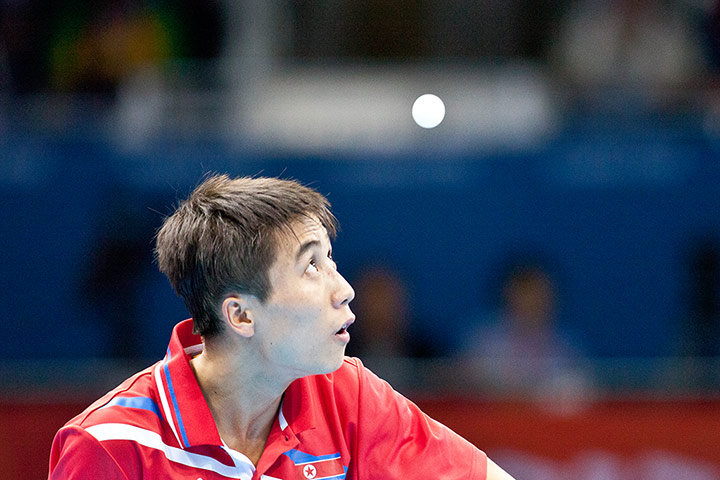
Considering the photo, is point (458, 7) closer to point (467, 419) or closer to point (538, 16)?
point (538, 16)

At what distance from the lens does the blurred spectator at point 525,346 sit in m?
6.12

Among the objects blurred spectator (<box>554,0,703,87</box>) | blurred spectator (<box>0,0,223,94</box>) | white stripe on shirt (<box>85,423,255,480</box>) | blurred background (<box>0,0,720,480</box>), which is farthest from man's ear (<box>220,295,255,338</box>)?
blurred spectator (<box>554,0,703,87</box>)

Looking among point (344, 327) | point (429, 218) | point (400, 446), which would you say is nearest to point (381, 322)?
point (429, 218)

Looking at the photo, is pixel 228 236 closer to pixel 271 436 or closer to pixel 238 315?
pixel 238 315

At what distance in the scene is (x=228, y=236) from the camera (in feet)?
8.65

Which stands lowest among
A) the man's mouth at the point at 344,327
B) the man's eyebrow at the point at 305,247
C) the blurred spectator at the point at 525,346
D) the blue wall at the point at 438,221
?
the blurred spectator at the point at 525,346

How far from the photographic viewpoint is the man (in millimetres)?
2611

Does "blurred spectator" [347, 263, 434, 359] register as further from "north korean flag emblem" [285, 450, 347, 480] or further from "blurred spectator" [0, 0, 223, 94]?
"north korean flag emblem" [285, 450, 347, 480]

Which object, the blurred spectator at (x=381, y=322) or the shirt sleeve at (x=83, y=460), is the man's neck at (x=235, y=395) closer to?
the shirt sleeve at (x=83, y=460)

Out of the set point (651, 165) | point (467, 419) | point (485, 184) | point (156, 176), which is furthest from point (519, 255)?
point (156, 176)

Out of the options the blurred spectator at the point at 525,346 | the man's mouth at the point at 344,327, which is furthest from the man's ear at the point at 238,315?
the blurred spectator at the point at 525,346

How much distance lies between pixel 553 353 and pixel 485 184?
1.24 m

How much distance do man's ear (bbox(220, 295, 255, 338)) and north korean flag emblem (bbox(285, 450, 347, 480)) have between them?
39cm

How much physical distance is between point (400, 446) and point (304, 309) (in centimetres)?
56
